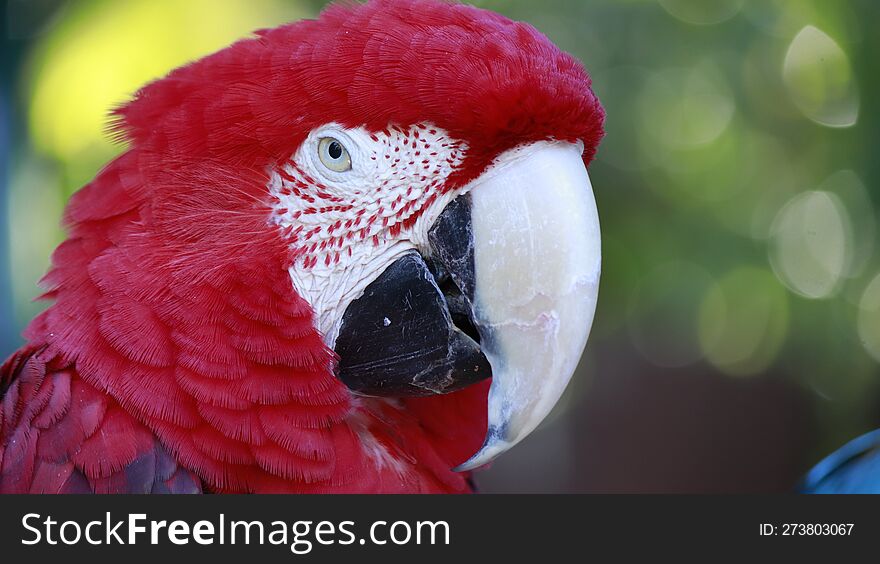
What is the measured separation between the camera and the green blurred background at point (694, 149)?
227 centimetres

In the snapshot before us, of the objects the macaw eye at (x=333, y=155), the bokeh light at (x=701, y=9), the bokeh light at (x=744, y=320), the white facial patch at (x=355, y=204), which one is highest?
the bokeh light at (x=701, y=9)

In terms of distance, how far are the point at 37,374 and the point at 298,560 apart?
0.46 meters

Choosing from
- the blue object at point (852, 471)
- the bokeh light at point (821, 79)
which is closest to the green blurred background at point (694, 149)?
the bokeh light at point (821, 79)

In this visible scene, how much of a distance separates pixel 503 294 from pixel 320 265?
0.27m

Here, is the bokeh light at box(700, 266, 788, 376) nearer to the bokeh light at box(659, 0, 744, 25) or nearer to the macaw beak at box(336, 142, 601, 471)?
the bokeh light at box(659, 0, 744, 25)

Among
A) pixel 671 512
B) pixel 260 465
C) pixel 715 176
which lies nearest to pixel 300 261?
pixel 260 465

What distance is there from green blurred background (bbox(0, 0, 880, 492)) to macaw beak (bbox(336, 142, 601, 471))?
1.35 meters

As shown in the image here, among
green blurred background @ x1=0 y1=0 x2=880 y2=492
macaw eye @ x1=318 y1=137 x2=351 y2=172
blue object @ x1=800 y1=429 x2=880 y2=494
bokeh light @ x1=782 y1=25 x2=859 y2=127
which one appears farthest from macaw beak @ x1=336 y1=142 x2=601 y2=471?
bokeh light @ x1=782 y1=25 x2=859 y2=127

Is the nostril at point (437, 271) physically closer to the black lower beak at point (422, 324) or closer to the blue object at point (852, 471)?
the black lower beak at point (422, 324)

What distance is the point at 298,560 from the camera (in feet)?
3.67

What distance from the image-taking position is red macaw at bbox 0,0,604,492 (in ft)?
3.45

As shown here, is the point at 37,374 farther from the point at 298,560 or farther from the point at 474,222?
A: the point at 474,222

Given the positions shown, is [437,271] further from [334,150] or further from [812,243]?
[812,243]

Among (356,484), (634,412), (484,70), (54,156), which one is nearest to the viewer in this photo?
(484,70)
